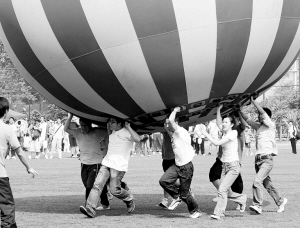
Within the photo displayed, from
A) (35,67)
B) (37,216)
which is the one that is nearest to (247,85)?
(35,67)

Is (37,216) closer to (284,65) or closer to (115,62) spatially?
(115,62)

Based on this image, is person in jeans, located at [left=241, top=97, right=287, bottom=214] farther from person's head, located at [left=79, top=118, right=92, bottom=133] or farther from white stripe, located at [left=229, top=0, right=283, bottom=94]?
person's head, located at [left=79, top=118, right=92, bottom=133]

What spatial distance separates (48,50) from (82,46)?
0.45 m

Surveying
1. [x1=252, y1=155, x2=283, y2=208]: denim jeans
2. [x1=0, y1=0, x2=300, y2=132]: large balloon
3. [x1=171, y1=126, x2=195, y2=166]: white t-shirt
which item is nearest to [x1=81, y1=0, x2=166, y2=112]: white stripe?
[x1=0, y1=0, x2=300, y2=132]: large balloon

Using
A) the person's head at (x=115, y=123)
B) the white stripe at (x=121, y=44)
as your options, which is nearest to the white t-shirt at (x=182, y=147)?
the person's head at (x=115, y=123)

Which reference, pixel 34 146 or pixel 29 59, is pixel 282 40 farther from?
pixel 34 146

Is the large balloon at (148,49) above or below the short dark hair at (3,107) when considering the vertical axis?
above

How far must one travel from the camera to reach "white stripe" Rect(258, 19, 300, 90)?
821 cm

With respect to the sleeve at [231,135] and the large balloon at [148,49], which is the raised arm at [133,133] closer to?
the large balloon at [148,49]

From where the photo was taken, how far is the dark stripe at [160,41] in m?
7.15

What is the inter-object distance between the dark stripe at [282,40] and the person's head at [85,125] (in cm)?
245

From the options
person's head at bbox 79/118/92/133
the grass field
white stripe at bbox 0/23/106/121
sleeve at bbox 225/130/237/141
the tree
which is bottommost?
the grass field

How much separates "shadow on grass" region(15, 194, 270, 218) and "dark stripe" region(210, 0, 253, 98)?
2489 millimetres

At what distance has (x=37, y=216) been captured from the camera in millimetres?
9211
